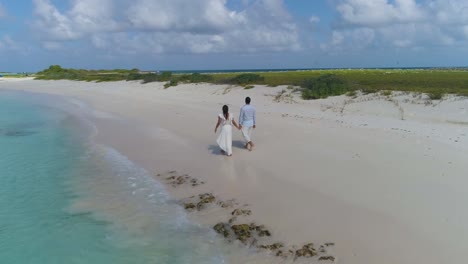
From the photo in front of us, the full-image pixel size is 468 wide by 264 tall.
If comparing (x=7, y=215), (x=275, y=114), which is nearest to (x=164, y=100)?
(x=275, y=114)

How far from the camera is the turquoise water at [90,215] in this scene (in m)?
7.15

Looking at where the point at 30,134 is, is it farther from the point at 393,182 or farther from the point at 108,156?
the point at 393,182

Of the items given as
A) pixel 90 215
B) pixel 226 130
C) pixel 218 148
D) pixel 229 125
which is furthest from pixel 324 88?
pixel 90 215

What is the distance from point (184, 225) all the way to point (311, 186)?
3.36m

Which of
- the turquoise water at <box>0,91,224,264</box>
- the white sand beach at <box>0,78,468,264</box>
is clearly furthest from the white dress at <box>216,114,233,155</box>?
the turquoise water at <box>0,91,224,264</box>

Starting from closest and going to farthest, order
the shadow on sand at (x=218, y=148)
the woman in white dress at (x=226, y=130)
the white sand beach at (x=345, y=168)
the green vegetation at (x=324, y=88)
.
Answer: the white sand beach at (x=345, y=168) → the woman in white dress at (x=226, y=130) → the shadow on sand at (x=218, y=148) → the green vegetation at (x=324, y=88)

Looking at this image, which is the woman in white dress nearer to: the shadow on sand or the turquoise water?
the shadow on sand

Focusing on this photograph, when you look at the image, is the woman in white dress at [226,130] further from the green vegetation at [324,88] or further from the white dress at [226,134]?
the green vegetation at [324,88]

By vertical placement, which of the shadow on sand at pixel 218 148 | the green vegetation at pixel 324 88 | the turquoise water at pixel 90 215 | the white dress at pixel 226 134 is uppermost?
the green vegetation at pixel 324 88

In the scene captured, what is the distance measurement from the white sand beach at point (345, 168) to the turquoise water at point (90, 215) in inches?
34.0

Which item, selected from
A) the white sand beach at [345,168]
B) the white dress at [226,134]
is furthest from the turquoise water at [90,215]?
the white dress at [226,134]

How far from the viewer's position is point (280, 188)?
997cm

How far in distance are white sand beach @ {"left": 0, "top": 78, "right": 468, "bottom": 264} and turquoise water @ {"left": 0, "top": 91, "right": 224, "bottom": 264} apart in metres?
0.86

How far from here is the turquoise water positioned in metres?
7.15
